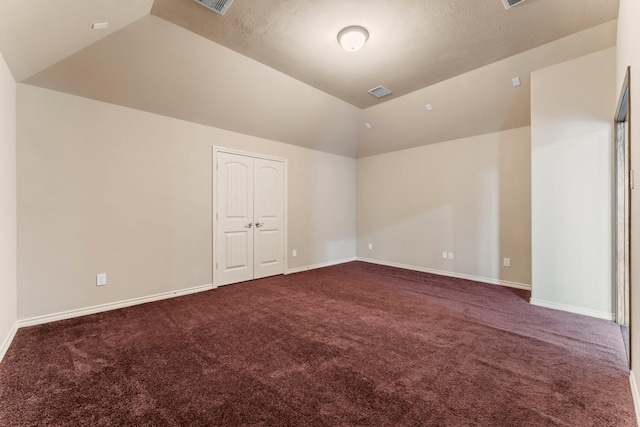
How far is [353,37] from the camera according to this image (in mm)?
2791

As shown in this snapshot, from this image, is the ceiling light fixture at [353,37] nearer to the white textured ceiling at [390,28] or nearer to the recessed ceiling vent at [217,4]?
the white textured ceiling at [390,28]

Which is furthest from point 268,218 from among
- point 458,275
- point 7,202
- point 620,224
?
point 620,224

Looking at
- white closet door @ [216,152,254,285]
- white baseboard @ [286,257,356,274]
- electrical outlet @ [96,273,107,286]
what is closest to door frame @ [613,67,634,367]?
white baseboard @ [286,257,356,274]

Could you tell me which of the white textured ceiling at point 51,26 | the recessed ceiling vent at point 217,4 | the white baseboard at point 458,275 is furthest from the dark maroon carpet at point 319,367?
the recessed ceiling vent at point 217,4

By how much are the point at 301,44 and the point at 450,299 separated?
12.0ft

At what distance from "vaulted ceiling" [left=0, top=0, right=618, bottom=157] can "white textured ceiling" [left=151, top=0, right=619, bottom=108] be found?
0.04ft

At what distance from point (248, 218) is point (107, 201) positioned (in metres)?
1.94

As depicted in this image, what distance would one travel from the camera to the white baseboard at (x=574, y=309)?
3002 millimetres

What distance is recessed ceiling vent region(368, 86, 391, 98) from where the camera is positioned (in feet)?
13.8

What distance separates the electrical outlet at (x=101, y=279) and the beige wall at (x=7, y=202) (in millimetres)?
658

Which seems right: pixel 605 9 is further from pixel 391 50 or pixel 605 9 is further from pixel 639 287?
pixel 639 287

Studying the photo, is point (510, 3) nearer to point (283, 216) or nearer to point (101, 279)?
point (283, 216)

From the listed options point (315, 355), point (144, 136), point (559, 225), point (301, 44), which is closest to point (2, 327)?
point (144, 136)

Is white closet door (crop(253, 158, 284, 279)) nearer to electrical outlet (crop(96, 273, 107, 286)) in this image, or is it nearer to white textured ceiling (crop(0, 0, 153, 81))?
electrical outlet (crop(96, 273, 107, 286))
